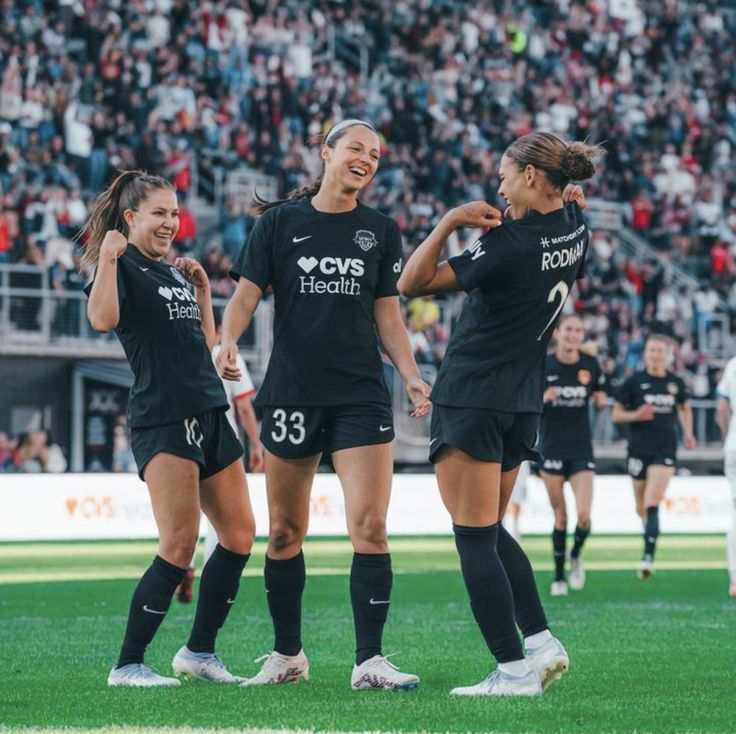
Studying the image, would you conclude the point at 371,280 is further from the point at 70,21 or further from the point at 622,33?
the point at 622,33

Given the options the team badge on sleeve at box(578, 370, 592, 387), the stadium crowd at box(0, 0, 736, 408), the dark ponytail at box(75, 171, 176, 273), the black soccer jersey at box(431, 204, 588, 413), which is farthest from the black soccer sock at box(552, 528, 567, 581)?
the stadium crowd at box(0, 0, 736, 408)

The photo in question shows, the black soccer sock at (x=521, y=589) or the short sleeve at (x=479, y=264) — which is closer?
the short sleeve at (x=479, y=264)

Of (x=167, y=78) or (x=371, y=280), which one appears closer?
(x=371, y=280)

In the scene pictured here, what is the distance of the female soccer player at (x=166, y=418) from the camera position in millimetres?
7289

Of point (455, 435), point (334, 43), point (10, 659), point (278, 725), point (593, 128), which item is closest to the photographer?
point (278, 725)

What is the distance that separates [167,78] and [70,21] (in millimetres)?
2019

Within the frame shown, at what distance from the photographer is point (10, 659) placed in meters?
8.88

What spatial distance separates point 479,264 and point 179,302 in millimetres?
1491

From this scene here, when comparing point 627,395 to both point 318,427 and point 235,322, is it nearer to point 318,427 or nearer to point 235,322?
point 318,427

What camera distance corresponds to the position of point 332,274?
740cm

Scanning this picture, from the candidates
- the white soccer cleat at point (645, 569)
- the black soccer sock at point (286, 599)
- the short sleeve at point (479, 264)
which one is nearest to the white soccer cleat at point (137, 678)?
the black soccer sock at point (286, 599)

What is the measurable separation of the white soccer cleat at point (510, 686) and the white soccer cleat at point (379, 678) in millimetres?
333

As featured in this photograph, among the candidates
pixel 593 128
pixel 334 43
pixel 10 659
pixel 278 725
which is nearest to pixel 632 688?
pixel 278 725

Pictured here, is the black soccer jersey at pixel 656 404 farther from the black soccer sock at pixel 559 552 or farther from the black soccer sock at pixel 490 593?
the black soccer sock at pixel 490 593
